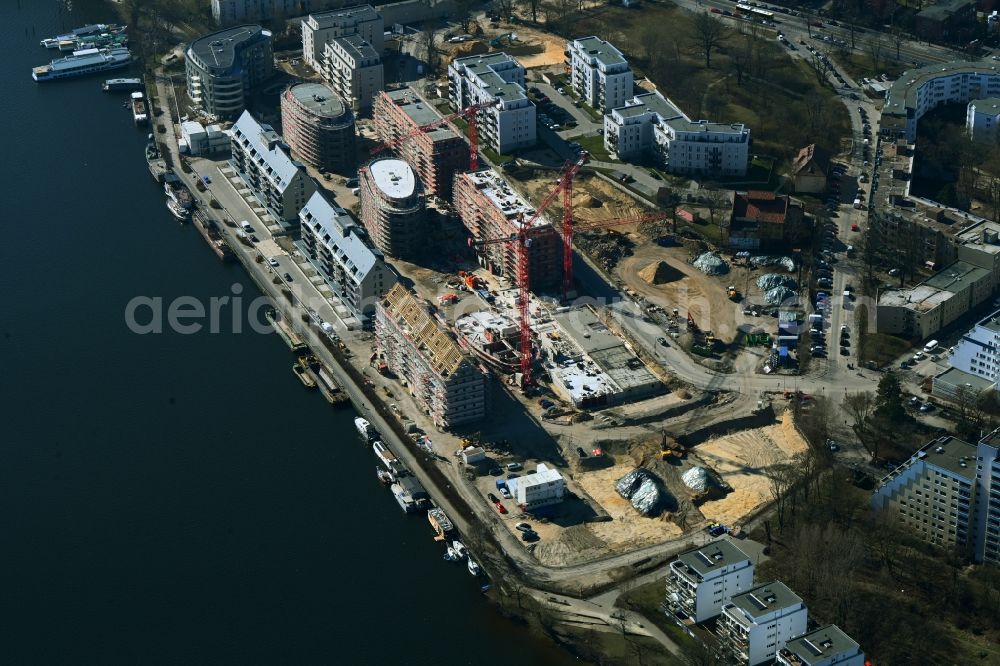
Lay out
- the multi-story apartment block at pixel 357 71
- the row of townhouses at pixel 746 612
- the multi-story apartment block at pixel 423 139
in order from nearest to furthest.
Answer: the row of townhouses at pixel 746 612 < the multi-story apartment block at pixel 423 139 < the multi-story apartment block at pixel 357 71

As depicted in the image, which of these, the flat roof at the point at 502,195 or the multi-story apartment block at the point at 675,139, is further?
the multi-story apartment block at the point at 675,139

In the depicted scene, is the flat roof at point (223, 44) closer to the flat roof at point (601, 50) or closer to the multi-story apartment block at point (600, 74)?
the multi-story apartment block at point (600, 74)

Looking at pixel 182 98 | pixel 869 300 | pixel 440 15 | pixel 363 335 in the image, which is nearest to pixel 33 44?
pixel 182 98

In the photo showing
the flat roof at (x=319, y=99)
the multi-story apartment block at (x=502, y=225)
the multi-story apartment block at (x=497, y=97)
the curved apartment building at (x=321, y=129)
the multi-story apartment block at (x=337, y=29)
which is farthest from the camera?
the multi-story apartment block at (x=337, y=29)

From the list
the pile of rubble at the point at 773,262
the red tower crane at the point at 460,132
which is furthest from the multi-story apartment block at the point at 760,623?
the red tower crane at the point at 460,132

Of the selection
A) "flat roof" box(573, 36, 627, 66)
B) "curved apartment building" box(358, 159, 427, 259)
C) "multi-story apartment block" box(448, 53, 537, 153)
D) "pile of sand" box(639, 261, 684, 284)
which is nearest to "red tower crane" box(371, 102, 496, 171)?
"multi-story apartment block" box(448, 53, 537, 153)

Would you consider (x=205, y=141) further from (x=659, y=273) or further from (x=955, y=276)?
(x=955, y=276)

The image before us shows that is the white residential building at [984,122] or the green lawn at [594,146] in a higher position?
the white residential building at [984,122]

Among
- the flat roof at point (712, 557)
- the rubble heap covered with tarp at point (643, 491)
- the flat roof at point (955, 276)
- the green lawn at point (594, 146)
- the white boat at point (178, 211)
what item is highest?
the green lawn at point (594, 146)

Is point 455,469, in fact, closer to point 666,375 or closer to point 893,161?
point 666,375
